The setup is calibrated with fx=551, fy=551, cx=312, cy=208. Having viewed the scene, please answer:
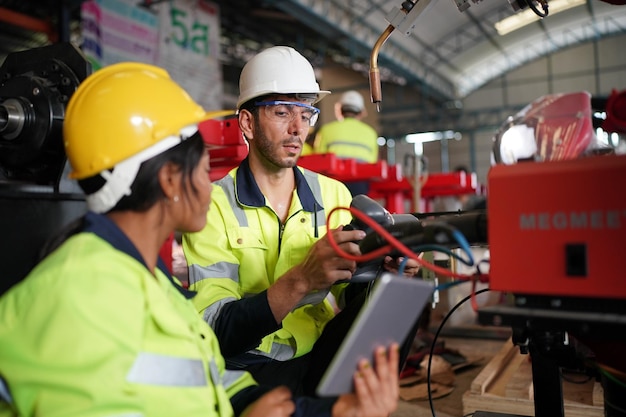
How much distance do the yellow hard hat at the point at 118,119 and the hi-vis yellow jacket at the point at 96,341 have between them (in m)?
0.13

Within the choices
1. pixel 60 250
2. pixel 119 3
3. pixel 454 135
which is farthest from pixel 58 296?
pixel 454 135

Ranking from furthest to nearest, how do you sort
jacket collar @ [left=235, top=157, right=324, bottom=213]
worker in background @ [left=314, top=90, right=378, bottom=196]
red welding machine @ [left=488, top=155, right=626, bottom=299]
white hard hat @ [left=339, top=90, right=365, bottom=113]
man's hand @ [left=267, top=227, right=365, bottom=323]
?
1. white hard hat @ [left=339, top=90, right=365, bottom=113]
2. worker in background @ [left=314, top=90, right=378, bottom=196]
3. jacket collar @ [left=235, top=157, right=324, bottom=213]
4. man's hand @ [left=267, top=227, right=365, bottom=323]
5. red welding machine @ [left=488, top=155, right=626, bottom=299]

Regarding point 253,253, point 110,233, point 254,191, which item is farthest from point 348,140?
point 110,233

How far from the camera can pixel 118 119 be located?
3.67ft

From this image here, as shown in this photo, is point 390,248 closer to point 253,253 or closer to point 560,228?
point 560,228

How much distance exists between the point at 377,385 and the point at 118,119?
2.40ft

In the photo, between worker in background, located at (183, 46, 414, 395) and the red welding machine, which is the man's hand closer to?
worker in background, located at (183, 46, 414, 395)

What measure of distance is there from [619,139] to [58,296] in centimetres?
148

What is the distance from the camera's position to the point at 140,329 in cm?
99

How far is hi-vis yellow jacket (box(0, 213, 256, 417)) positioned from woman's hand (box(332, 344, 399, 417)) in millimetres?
333

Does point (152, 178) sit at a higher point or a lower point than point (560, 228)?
higher

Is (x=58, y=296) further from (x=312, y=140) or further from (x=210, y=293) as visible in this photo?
(x=312, y=140)

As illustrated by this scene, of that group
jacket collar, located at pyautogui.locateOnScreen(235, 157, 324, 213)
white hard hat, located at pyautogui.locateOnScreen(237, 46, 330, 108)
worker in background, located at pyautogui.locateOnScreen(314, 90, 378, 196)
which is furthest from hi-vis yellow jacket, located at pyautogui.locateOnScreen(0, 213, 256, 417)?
worker in background, located at pyautogui.locateOnScreen(314, 90, 378, 196)

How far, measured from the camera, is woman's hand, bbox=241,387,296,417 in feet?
3.87
